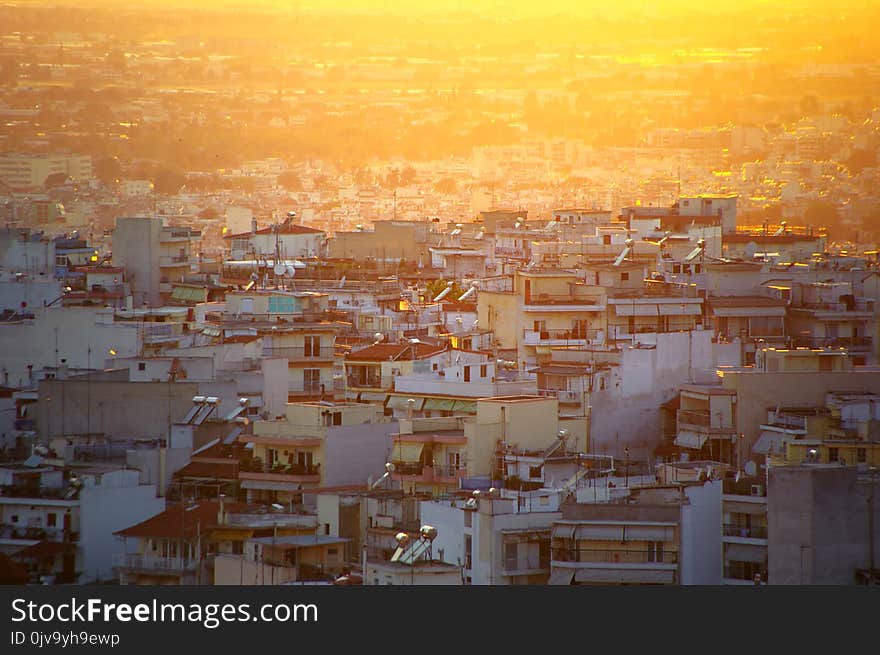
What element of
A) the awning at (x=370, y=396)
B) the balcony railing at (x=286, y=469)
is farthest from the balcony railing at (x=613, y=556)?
the awning at (x=370, y=396)

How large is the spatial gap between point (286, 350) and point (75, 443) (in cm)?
374

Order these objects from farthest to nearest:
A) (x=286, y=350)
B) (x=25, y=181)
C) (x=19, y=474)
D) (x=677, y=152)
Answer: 1. (x=677, y=152)
2. (x=25, y=181)
3. (x=286, y=350)
4. (x=19, y=474)

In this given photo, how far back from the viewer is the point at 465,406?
1848 centimetres

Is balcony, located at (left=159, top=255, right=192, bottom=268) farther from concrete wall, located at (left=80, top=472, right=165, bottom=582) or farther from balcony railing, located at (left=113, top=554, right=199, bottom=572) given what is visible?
balcony railing, located at (left=113, top=554, right=199, bottom=572)

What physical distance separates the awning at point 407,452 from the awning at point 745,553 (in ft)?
8.57

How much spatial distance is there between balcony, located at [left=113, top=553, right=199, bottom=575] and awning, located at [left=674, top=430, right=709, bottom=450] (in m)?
4.82

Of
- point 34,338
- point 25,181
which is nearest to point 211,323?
point 34,338

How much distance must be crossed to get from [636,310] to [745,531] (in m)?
8.53

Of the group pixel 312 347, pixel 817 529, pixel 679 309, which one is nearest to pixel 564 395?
pixel 312 347

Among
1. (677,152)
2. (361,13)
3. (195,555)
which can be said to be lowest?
(195,555)

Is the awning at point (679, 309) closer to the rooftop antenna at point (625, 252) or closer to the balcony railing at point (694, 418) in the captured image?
the rooftop antenna at point (625, 252)

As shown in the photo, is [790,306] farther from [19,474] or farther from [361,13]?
[361,13]

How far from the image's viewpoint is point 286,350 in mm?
21469

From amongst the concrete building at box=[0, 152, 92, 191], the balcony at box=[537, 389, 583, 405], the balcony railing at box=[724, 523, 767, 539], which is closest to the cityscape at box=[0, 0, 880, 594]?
the balcony railing at box=[724, 523, 767, 539]
